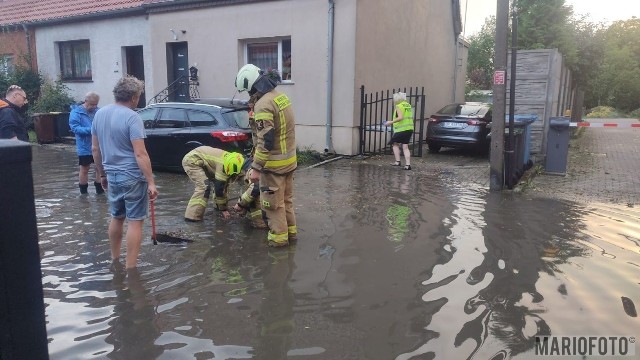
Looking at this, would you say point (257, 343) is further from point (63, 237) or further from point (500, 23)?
point (500, 23)

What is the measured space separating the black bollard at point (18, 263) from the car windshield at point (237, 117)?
7375mm

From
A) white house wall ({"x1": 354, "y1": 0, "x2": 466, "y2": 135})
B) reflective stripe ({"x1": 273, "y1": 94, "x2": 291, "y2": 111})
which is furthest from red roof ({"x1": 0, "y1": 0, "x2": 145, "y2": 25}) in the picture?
reflective stripe ({"x1": 273, "y1": 94, "x2": 291, "y2": 111})

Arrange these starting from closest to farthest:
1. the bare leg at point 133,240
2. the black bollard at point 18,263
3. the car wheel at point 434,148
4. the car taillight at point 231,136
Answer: the black bollard at point 18,263 < the bare leg at point 133,240 < the car taillight at point 231,136 < the car wheel at point 434,148

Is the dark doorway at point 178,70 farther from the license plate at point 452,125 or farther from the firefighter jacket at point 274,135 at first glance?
the firefighter jacket at point 274,135

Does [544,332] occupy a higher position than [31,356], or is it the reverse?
[31,356]

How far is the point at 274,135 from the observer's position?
5.24 m

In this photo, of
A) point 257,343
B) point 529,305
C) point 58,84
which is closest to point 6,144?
point 257,343

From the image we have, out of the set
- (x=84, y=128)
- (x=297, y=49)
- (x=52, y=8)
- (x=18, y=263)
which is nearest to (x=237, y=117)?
(x=84, y=128)

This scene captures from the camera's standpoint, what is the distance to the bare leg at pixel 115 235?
482cm

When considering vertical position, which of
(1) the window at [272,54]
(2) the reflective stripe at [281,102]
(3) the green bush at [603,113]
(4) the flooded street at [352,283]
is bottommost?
(4) the flooded street at [352,283]

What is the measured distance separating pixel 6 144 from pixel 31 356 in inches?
29.3

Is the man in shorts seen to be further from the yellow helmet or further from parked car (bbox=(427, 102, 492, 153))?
parked car (bbox=(427, 102, 492, 153))

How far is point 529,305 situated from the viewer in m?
→ 4.08

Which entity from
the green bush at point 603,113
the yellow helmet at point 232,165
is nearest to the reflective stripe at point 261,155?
the yellow helmet at point 232,165
